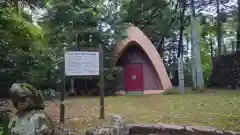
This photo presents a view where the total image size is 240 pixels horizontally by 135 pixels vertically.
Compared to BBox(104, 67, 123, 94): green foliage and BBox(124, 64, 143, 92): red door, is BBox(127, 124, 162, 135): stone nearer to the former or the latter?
BBox(104, 67, 123, 94): green foliage

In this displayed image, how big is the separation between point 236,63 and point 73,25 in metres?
11.4

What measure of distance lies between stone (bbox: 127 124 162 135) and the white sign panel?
1959 mm

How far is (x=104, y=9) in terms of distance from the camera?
44.8 ft

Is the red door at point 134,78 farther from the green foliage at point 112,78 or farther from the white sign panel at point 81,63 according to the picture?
the white sign panel at point 81,63

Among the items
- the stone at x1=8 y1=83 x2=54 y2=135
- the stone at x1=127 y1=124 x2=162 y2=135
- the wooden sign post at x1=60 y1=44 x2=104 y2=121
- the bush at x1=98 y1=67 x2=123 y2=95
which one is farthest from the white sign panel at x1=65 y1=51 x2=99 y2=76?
the bush at x1=98 y1=67 x2=123 y2=95

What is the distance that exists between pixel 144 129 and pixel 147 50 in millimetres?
9155

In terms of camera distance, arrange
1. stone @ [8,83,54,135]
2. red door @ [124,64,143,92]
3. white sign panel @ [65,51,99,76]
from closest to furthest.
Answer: stone @ [8,83,54,135]
white sign panel @ [65,51,99,76]
red door @ [124,64,143,92]

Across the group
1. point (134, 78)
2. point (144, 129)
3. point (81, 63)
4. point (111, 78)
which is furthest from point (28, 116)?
point (134, 78)

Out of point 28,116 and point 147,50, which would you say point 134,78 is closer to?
point 147,50

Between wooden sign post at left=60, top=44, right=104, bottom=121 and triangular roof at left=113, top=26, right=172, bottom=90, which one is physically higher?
triangular roof at left=113, top=26, right=172, bottom=90

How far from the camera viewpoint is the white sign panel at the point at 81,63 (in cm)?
575

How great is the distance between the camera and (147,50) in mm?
13352

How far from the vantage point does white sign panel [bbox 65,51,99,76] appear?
5.75 m

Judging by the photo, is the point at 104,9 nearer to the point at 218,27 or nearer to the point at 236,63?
the point at 218,27
